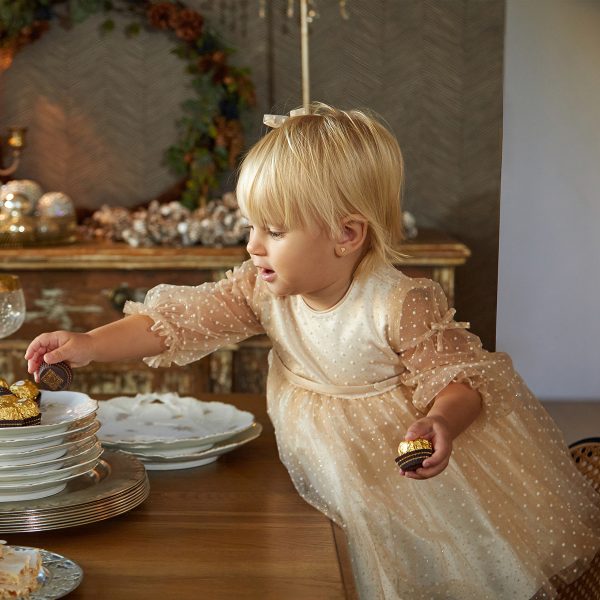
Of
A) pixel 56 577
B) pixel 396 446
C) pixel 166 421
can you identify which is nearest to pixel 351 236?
pixel 396 446

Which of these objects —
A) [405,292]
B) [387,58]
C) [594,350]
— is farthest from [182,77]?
[405,292]

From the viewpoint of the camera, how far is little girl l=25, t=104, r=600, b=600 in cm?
146

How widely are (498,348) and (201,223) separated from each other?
134 cm

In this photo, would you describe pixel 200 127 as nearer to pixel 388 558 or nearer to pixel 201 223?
pixel 201 223

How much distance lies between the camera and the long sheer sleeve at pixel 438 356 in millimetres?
1507

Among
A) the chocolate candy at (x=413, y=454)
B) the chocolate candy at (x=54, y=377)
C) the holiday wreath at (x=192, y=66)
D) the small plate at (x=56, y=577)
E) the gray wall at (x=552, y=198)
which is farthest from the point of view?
the gray wall at (x=552, y=198)

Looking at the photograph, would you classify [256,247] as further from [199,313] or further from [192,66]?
[192,66]

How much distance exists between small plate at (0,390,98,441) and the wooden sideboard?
5.51ft

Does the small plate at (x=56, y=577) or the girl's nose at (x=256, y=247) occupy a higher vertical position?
the girl's nose at (x=256, y=247)

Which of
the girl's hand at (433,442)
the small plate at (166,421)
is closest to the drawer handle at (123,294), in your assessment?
the small plate at (166,421)

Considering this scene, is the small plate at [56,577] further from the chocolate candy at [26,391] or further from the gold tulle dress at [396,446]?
the gold tulle dress at [396,446]

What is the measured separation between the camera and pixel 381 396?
161 cm

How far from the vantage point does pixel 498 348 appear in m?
3.85

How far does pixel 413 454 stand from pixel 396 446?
33 centimetres
